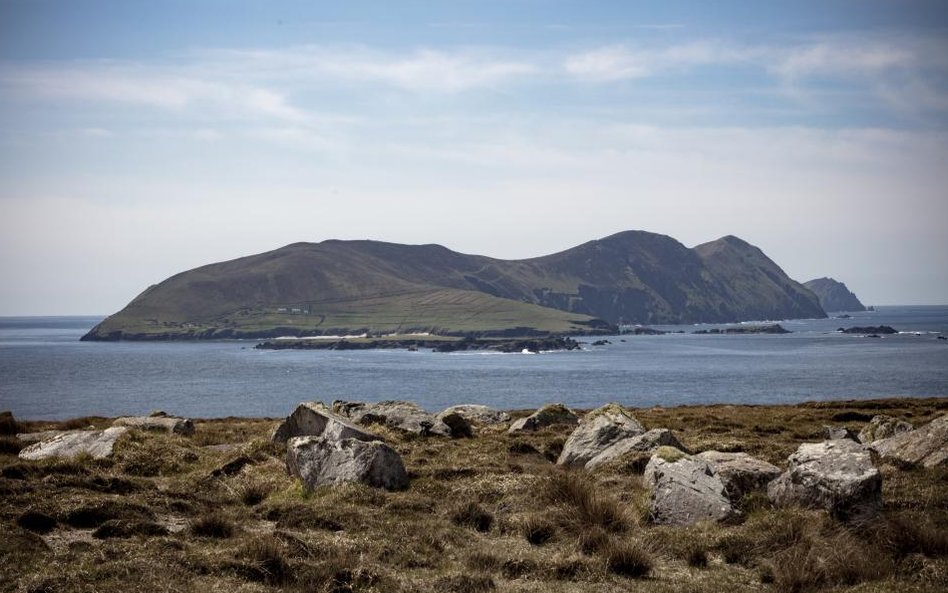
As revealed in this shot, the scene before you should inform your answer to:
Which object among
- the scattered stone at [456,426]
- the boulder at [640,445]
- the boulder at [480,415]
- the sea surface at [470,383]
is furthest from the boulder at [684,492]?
the sea surface at [470,383]

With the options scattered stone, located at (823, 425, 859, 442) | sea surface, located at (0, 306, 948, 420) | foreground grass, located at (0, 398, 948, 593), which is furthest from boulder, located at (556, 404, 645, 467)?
sea surface, located at (0, 306, 948, 420)

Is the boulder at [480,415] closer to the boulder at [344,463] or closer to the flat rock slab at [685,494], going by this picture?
the boulder at [344,463]

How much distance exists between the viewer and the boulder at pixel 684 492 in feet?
49.8

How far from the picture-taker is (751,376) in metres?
143

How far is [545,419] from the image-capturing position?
3294 cm

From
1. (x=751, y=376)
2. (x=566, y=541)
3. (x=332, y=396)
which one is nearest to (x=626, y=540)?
(x=566, y=541)

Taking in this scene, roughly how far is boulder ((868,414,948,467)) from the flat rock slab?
677 centimetres

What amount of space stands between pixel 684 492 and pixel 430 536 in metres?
5.11

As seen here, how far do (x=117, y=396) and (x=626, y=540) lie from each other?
126996mm

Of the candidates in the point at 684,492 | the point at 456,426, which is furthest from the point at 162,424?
the point at 684,492

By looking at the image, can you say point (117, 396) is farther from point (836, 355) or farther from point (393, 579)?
point (836, 355)

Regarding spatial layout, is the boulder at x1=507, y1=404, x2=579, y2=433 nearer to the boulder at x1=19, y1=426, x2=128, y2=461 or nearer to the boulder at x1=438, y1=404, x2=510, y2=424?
the boulder at x1=438, y1=404, x2=510, y2=424

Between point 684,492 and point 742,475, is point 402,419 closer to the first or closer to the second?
point 742,475

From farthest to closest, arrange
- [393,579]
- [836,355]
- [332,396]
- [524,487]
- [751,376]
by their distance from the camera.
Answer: [836,355], [751,376], [332,396], [524,487], [393,579]
